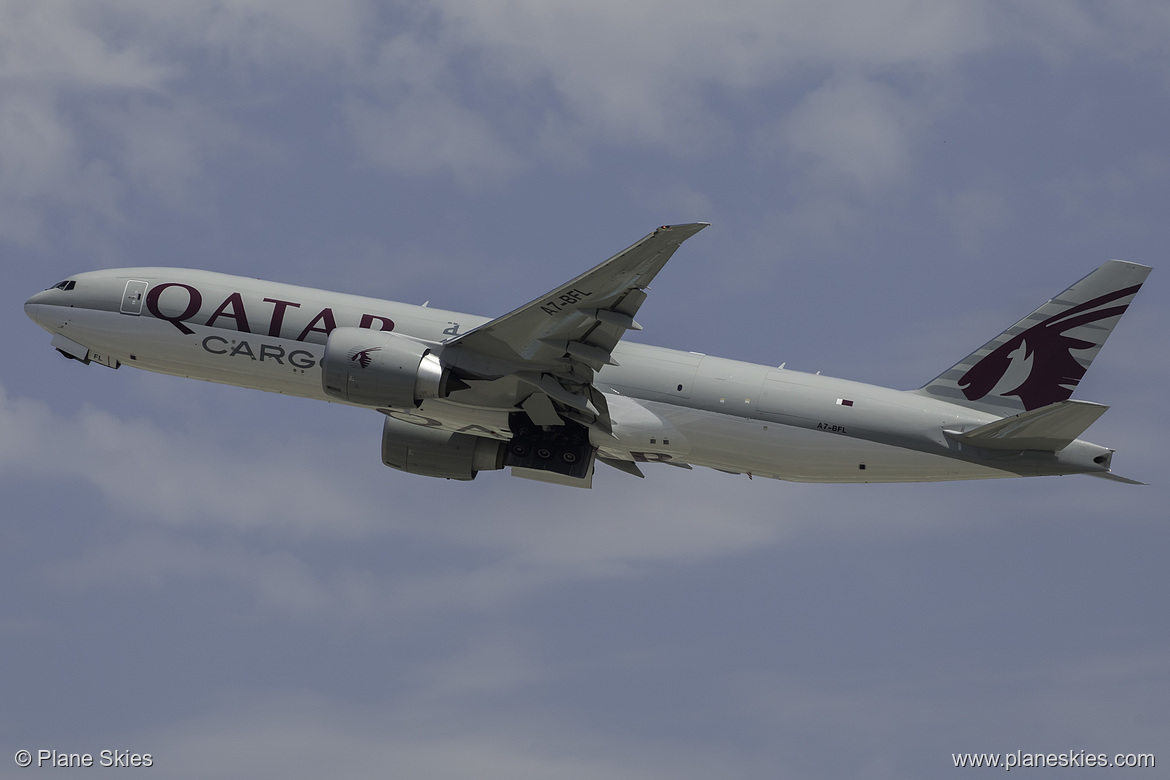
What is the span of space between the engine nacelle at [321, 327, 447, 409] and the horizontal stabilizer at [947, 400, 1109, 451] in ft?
45.8

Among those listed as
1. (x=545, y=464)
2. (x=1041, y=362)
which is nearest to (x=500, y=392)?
(x=545, y=464)

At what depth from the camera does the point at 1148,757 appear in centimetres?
2897

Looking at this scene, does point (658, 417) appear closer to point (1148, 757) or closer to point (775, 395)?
point (775, 395)

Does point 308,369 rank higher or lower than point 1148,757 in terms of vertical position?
higher

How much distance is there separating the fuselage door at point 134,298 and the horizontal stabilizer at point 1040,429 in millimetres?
22496

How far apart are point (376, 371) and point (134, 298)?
8637 millimetres

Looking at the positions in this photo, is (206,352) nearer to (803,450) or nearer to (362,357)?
(362,357)

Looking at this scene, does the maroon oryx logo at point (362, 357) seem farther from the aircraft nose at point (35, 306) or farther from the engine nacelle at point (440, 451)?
the aircraft nose at point (35, 306)

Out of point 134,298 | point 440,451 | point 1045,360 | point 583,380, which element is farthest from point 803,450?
point 134,298

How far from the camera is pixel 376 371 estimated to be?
31984mm

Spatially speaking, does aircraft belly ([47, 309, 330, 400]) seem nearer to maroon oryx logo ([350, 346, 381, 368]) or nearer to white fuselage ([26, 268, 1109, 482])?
white fuselage ([26, 268, 1109, 482])

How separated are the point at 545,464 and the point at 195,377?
1028 cm

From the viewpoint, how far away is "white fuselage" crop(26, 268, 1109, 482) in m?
33.7

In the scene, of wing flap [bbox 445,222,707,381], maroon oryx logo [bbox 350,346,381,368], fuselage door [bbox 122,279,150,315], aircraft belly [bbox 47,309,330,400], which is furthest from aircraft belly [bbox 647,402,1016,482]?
fuselage door [bbox 122,279,150,315]
